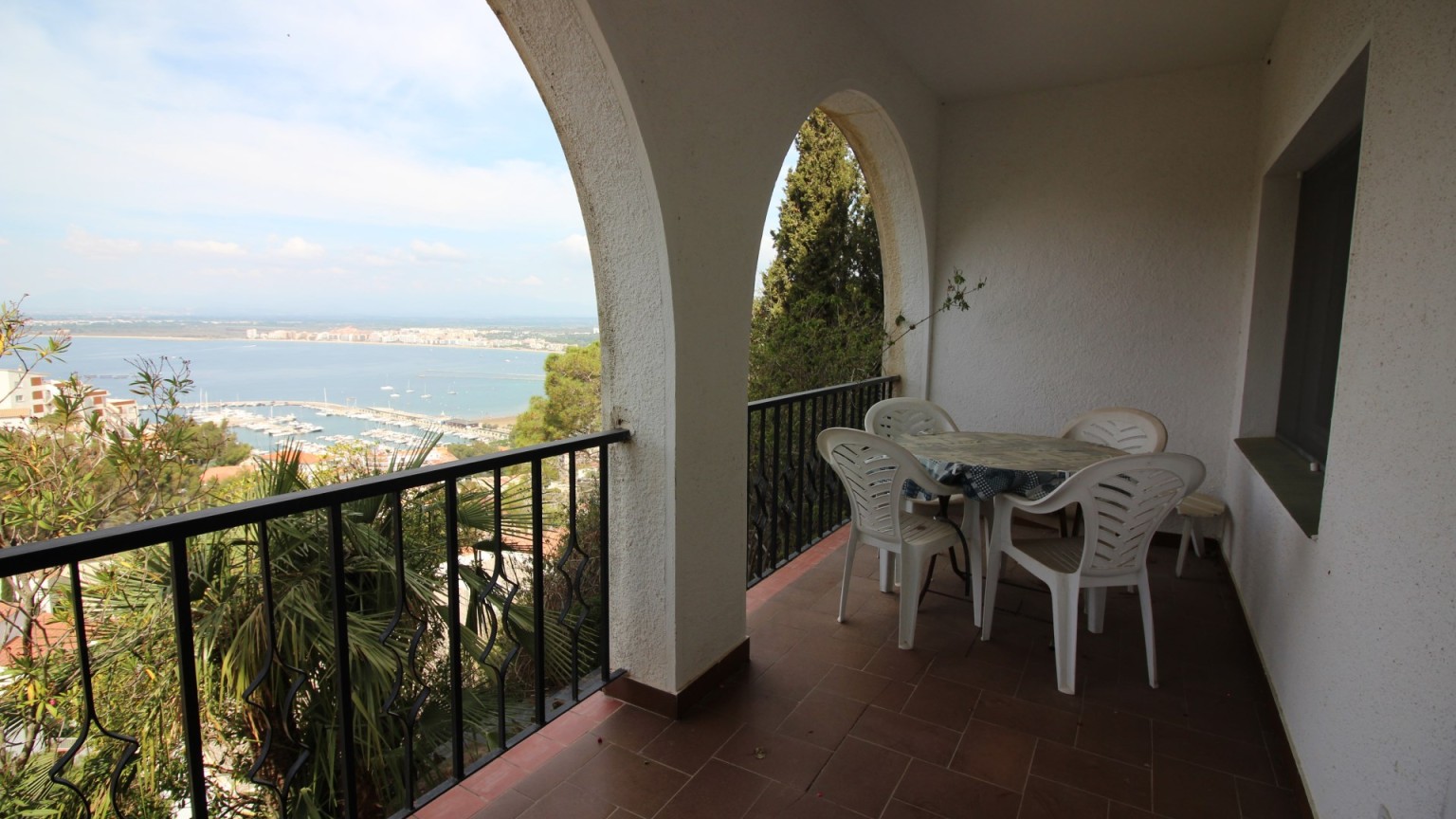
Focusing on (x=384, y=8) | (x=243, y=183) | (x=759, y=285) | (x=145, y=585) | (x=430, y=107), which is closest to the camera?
(x=145, y=585)

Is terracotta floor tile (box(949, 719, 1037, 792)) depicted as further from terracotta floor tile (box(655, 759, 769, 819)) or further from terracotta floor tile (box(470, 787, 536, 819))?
terracotta floor tile (box(470, 787, 536, 819))

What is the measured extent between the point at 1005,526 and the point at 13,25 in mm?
11395

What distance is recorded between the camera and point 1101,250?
403 centimetres

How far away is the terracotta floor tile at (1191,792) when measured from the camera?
1675mm

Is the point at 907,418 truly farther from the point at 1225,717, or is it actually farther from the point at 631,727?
the point at 631,727

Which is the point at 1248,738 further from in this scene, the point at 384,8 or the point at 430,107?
the point at 430,107

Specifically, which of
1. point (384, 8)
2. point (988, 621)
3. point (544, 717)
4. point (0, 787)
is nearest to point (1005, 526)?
point (988, 621)

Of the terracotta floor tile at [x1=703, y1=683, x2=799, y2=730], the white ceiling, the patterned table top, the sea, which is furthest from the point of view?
the sea

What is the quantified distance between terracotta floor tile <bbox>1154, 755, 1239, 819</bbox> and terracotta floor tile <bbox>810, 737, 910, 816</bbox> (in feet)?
2.09

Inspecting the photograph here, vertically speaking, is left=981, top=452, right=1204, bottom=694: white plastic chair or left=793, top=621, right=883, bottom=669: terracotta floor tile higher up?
left=981, top=452, right=1204, bottom=694: white plastic chair

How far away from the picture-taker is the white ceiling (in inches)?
117

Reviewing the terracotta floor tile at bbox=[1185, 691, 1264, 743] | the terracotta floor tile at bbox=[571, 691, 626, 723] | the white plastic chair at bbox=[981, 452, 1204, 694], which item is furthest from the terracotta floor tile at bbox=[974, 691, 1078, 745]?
the terracotta floor tile at bbox=[571, 691, 626, 723]

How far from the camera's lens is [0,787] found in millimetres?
2535

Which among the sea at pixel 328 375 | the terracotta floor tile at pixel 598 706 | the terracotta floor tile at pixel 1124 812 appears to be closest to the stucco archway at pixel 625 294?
the terracotta floor tile at pixel 598 706
